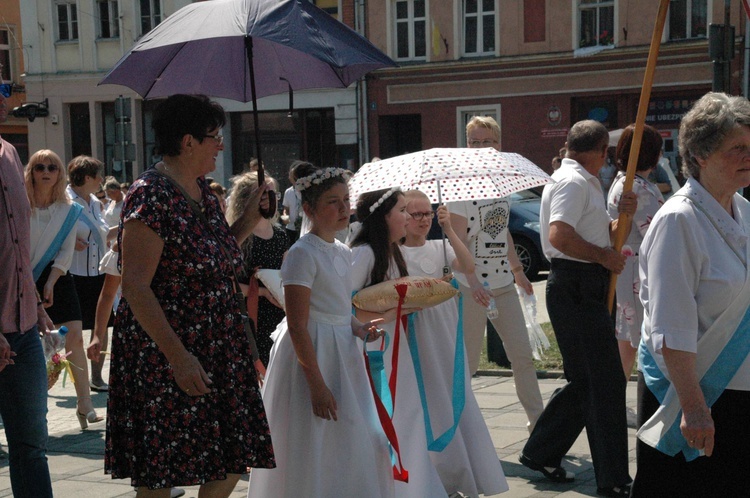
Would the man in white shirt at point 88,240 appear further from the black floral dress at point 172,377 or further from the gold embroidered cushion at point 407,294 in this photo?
the black floral dress at point 172,377

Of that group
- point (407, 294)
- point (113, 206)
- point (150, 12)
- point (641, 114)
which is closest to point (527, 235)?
point (113, 206)

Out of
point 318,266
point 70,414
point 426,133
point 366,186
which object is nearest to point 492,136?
point 366,186

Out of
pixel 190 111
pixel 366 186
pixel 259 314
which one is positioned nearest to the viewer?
pixel 190 111

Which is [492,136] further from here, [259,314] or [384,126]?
[384,126]

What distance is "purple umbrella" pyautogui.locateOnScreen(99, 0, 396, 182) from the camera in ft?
15.7

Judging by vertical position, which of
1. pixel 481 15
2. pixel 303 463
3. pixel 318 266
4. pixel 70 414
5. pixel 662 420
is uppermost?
pixel 481 15

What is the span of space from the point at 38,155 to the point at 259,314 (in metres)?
2.39

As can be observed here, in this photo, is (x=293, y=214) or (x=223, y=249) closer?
(x=223, y=249)

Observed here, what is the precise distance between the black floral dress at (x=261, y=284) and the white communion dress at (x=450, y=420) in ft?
2.74

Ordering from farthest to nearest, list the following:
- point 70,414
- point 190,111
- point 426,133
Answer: point 426,133 < point 70,414 < point 190,111

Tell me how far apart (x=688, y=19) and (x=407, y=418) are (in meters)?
23.9

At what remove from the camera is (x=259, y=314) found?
19.7ft

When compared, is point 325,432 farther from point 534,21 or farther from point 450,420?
point 534,21

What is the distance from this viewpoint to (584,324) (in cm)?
578
